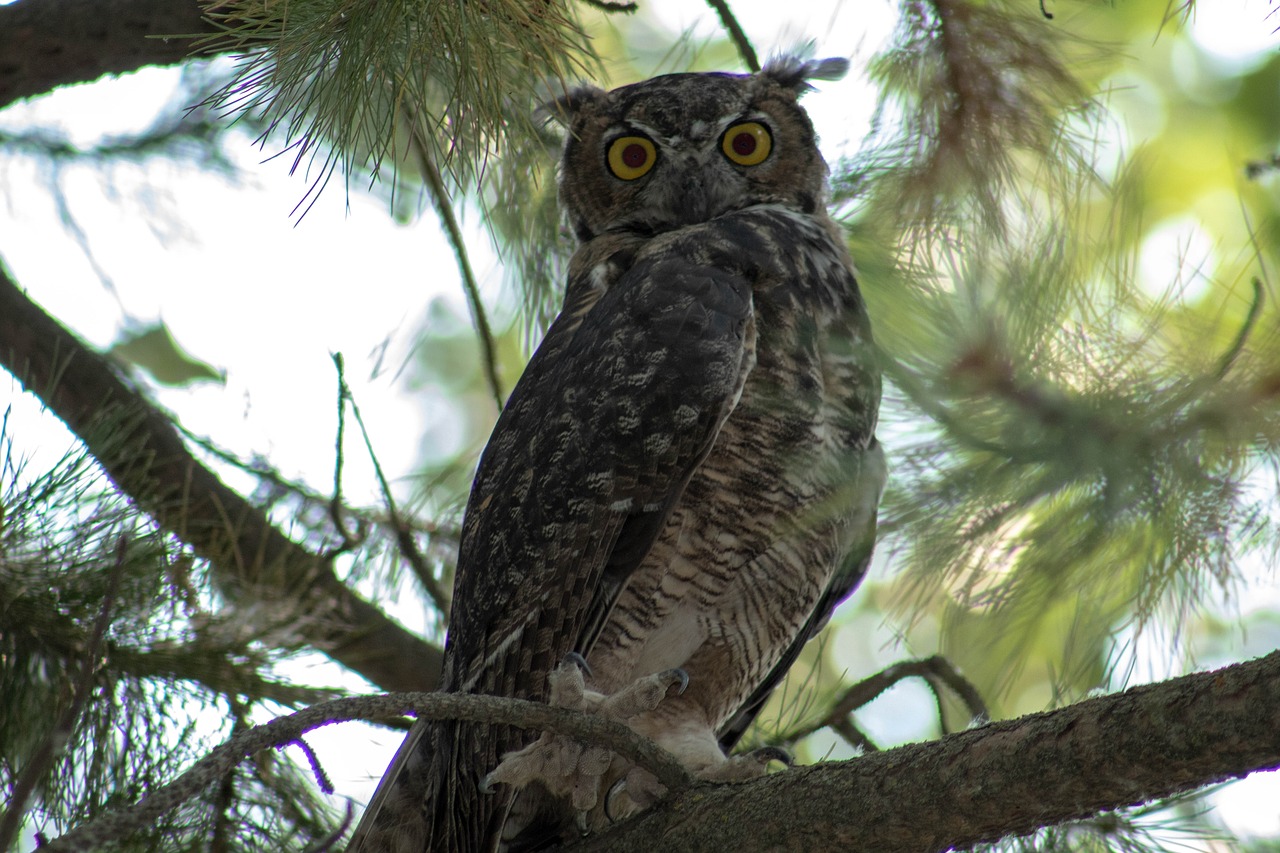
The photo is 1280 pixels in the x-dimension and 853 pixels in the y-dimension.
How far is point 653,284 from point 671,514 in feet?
1.27

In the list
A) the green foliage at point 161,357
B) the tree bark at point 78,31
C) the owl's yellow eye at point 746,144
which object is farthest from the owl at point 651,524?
the green foliage at point 161,357

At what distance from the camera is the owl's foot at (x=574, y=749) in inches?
62.7

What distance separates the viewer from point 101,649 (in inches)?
69.8

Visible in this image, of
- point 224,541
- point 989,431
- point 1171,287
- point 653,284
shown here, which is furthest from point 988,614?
point 224,541

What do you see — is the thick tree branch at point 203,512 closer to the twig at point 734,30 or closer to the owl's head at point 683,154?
the owl's head at point 683,154

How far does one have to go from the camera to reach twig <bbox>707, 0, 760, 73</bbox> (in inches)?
85.4

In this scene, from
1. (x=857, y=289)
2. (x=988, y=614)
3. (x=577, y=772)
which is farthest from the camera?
(x=857, y=289)

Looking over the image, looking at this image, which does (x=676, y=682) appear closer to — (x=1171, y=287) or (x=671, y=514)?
(x=671, y=514)

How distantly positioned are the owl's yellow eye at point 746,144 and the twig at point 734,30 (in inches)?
9.5

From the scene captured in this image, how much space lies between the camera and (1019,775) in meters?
1.12

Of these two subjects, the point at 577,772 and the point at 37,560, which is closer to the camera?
the point at 577,772

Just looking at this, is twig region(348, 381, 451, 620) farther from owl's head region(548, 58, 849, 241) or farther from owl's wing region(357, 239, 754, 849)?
owl's head region(548, 58, 849, 241)

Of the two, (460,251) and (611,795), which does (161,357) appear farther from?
(611,795)

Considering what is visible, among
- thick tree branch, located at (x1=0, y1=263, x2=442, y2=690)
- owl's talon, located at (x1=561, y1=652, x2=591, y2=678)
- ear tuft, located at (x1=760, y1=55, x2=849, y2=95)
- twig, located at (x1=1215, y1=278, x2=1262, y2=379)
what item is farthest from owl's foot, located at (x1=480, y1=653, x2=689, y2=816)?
ear tuft, located at (x1=760, y1=55, x2=849, y2=95)
